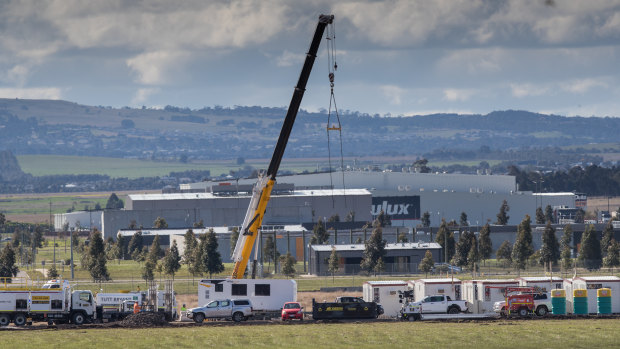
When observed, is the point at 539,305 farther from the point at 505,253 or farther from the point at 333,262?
the point at 505,253

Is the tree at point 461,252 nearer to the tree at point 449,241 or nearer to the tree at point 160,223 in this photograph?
the tree at point 449,241

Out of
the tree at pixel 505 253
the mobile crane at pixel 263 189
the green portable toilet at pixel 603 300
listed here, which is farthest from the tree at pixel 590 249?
the mobile crane at pixel 263 189

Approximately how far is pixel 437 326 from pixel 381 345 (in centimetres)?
986

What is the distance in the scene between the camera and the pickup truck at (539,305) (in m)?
72.7

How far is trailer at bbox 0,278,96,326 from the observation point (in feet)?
230

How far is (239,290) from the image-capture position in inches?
2975

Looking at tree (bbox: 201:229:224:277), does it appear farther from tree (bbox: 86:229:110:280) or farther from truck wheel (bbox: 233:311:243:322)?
truck wheel (bbox: 233:311:243:322)

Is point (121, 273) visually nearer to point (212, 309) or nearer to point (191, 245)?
point (191, 245)

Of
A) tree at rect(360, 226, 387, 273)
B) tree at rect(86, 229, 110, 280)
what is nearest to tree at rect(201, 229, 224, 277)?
tree at rect(86, 229, 110, 280)

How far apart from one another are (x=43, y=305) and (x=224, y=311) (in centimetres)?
1078

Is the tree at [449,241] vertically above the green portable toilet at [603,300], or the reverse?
the tree at [449,241]

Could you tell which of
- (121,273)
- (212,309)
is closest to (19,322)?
(212,309)

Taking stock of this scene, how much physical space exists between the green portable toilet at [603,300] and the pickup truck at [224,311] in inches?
837

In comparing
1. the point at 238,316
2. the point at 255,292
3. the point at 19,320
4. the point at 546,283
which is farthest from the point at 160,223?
the point at 546,283
